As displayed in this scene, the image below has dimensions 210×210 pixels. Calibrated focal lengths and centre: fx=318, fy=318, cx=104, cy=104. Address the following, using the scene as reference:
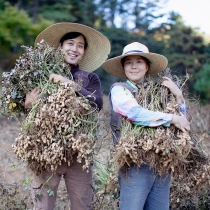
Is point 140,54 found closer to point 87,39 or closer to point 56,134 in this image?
point 87,39

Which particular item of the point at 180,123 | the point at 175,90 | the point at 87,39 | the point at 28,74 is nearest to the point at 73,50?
the point at 87,39

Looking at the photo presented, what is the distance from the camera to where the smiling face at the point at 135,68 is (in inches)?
107

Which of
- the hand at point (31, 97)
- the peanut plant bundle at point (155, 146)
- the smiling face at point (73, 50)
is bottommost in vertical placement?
the peanut plant bundle at point (155, 146)

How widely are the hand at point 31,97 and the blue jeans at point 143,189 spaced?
93cm

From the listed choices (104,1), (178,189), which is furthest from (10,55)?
(178,189)

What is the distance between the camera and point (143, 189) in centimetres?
245

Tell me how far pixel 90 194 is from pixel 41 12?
697 inches

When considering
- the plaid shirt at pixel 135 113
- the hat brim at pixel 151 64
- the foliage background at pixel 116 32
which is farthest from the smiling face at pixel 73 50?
the foliage background at pixel 116 32

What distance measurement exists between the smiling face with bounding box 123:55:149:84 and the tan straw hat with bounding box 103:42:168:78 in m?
0.06

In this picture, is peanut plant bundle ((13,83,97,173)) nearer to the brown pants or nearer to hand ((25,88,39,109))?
hand ((25,88,39,109))

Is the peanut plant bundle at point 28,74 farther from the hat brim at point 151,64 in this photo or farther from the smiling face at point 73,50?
→ the hat brim at point 151,64

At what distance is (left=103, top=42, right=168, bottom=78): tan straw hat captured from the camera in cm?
273

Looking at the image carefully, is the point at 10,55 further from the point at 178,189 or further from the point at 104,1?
the point at 178,189

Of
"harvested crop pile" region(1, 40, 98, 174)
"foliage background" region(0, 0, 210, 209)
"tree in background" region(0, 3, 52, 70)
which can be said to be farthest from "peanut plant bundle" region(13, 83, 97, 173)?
"tree in background" region(0, 3, 52, 70)
